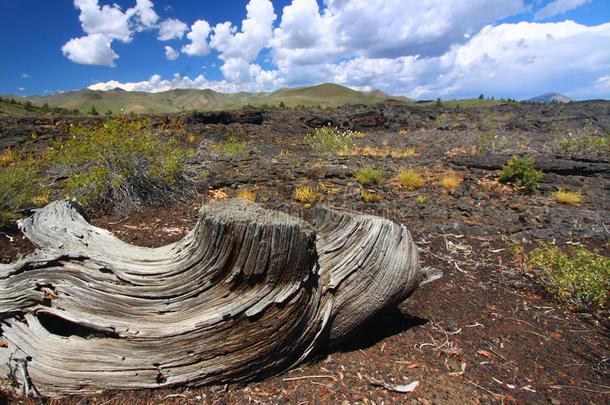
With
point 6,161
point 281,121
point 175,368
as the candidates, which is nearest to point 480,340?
point 175,368

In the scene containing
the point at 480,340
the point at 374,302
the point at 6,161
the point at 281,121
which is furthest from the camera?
the point at 281,121

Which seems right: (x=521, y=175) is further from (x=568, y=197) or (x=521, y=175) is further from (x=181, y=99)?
(x=181, y=99)

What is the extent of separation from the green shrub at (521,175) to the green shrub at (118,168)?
8761 mm

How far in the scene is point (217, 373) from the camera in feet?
7.21

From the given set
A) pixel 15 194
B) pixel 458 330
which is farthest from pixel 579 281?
pixel 15 194

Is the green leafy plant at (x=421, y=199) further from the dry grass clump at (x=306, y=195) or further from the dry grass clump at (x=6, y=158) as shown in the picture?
the dry grass clump at (x=6, y=158)

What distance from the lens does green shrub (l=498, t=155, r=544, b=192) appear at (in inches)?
313

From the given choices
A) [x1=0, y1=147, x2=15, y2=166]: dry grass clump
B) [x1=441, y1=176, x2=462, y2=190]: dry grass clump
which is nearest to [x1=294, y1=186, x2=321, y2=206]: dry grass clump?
[x1=441, y1=176, x2=462, y2=190]: dry grass clump

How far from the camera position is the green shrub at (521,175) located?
795 cm

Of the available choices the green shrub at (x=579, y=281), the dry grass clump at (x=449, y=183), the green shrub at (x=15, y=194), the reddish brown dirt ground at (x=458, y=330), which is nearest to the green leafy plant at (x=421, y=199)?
the reddish brown dirt ground at (x=458, y=330)

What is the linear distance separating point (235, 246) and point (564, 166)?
36.0 ft

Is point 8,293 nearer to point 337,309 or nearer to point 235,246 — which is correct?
point 235,246

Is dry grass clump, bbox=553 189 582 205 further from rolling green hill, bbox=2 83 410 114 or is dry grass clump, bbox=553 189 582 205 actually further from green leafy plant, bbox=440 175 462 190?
rolling green hill, bbox=2 83 410 114

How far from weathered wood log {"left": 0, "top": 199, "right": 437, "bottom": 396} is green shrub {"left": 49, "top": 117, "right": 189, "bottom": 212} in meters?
3.71
